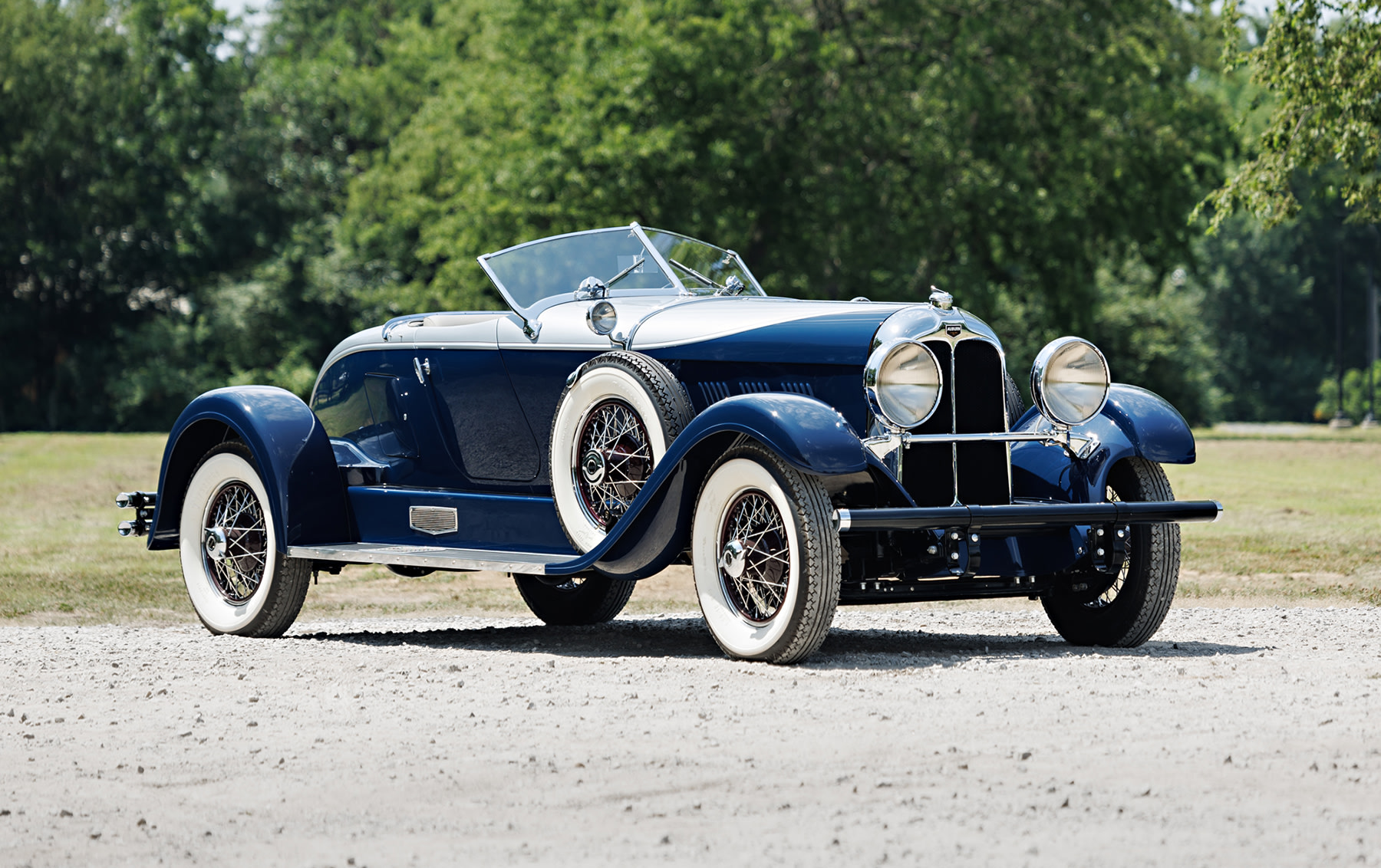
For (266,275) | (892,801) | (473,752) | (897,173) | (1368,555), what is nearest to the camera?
(892,801)

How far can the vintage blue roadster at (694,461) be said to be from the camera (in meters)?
7.07

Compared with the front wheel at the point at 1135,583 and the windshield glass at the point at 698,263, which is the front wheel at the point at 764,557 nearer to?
the front wheel at the point at 1135,583

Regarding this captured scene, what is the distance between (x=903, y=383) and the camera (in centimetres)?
712

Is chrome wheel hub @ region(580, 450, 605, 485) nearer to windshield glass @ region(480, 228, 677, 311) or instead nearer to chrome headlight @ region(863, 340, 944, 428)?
windshield glass @ region(480, 228, 677, 311)

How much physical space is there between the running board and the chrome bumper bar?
163cm

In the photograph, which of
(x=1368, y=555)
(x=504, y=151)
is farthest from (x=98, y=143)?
(x=1368, y=555)

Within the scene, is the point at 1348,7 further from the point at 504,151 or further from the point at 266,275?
the point at 266,275

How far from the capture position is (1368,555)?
43.1 ft

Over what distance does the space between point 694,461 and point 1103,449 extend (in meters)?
1.90

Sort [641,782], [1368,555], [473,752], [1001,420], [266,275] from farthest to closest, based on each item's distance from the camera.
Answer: [266,275], [1368,555], [1001,420], [473,752], [641,782]

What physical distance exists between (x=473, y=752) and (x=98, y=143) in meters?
51.9

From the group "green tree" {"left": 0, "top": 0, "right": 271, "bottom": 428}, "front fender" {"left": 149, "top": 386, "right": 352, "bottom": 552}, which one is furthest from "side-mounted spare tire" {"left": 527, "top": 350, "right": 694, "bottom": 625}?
"green tree" {"left": 0, "top": 0, "right": 271, "bottom": 428}

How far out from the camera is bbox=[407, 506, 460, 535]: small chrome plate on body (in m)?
8.59

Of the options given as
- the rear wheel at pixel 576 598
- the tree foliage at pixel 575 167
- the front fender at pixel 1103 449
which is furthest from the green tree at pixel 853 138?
the front fender at pixel 1103 449
